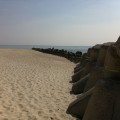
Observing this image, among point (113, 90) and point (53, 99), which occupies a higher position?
point (113, 90)

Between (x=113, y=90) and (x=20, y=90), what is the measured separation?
543cm

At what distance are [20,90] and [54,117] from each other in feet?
10.9

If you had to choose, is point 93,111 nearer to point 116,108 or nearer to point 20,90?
point 116,108

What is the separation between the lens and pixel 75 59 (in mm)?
29469

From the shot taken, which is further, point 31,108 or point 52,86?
point 52,86

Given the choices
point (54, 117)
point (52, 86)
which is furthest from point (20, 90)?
point (54, 117)

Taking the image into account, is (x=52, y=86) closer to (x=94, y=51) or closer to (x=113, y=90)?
(x=94, y=51)

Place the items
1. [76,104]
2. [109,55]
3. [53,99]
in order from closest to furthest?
[109,55]
[76,104]
[53,99]

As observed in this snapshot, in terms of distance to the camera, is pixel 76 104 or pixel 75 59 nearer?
pixel 76 104

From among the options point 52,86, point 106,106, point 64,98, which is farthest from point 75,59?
point 106,106

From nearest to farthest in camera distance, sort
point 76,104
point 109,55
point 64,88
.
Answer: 1. point 109,55
2. point 76,104
3. point 64,88

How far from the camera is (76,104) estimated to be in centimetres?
598

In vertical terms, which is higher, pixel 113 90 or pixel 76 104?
pixel 113 90

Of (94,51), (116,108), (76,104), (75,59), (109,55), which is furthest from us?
(75,59)
